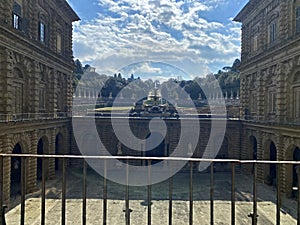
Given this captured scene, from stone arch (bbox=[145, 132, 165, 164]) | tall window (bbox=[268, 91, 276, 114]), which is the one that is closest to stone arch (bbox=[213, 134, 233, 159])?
stone arch (bbox=[145, 132, 165, 164])

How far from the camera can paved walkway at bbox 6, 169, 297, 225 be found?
567 inches

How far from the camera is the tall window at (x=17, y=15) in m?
17.6

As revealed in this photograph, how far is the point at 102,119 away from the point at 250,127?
1369 centimetres

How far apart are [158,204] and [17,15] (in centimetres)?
1516

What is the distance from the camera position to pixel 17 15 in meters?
18.0

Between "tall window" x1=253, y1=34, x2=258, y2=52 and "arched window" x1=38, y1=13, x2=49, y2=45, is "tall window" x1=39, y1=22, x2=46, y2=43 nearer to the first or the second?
"arched window" x1=38, y1=13, x2=49, y2=45

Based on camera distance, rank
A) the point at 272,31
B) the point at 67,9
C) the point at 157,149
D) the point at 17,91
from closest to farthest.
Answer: the point at 17,91 < the point at 272,31 < the point at 67,9 < the point at 157,149

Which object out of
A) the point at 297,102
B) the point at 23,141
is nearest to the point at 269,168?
the point at 297,102

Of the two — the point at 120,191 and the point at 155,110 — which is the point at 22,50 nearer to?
the point at 120,191

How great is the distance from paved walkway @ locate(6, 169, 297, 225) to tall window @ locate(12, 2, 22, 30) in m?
11.4

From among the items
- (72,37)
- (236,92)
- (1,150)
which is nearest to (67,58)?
(72,37)

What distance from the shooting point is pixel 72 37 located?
30312 millimetres

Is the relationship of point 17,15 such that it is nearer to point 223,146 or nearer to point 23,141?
point 23,141

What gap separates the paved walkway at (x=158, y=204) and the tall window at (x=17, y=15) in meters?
11.4
